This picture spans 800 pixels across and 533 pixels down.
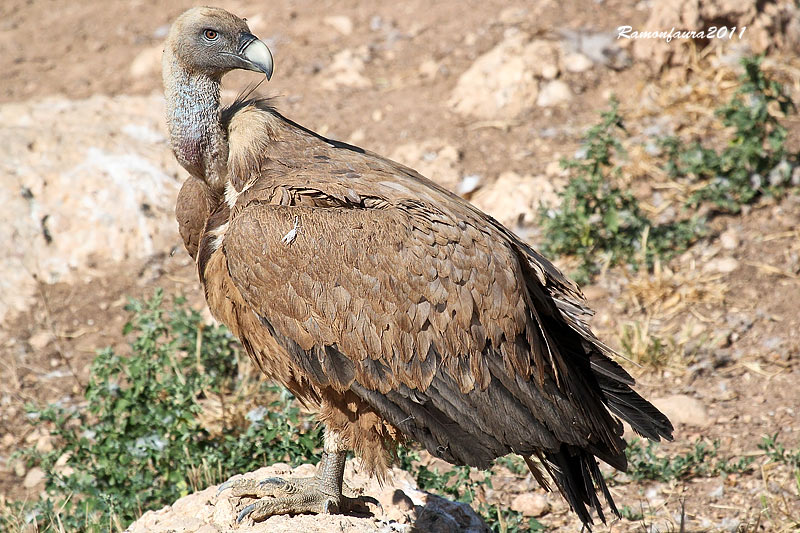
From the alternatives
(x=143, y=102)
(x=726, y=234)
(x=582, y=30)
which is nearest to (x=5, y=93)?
(x=143, y=102)

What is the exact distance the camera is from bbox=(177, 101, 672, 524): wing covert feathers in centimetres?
369

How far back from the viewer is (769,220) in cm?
725

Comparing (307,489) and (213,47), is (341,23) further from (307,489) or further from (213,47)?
(307,489)

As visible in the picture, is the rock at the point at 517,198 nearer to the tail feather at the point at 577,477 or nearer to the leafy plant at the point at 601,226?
the leafy plant at the point at 601,226

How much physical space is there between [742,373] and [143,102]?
601cm

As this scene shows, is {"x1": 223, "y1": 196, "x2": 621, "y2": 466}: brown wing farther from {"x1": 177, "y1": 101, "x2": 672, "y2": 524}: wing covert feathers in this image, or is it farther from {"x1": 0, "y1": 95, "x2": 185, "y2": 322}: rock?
{"x1": 0, "y1": 95, "x2": 185, "y2": 322}: rock

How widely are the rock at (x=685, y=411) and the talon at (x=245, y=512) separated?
2.92 metres

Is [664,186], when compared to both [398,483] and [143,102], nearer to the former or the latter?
[398,483]

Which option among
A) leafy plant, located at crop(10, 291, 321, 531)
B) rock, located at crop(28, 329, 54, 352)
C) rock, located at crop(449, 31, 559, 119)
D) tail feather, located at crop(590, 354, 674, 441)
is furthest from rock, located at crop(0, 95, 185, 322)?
tail feather, located at crop(590, 354, 674, 441)

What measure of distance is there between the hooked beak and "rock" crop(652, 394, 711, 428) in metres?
3.37

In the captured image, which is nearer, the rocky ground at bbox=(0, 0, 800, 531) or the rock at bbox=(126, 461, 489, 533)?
the rock at bbox=(126, 461, 489, 533)

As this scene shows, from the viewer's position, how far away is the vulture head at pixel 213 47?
4.09 meters

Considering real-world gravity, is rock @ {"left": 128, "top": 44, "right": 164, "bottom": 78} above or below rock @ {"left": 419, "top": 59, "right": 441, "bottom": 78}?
below

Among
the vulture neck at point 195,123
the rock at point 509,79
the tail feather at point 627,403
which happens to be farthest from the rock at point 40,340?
the tail feather at point 627,403
